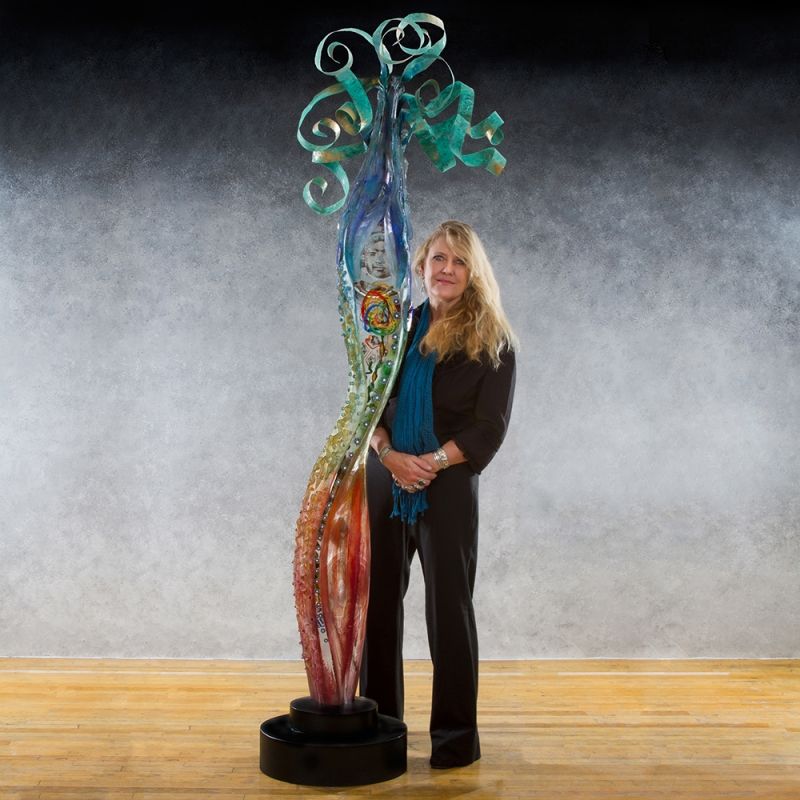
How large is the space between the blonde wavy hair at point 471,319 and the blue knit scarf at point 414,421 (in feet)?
0.16

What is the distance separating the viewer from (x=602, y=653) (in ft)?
14.8

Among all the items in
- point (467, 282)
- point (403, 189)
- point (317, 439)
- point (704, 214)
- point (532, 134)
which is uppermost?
point (532, 134)

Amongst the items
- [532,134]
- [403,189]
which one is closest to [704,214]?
[532,134]

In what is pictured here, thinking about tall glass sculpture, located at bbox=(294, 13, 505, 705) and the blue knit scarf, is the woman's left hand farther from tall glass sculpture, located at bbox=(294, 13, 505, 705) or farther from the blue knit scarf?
tall glass sculpture, located at bbox=(294, 13, 505, 705)

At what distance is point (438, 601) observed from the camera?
287cm

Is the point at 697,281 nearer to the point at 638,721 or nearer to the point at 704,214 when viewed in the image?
the point at 704,214

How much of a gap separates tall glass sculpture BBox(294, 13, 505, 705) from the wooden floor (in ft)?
1.32

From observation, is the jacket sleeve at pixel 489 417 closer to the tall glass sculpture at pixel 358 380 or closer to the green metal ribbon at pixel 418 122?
the tall glass sculpture at pixel 358 380

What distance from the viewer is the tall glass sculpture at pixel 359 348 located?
2787 mm

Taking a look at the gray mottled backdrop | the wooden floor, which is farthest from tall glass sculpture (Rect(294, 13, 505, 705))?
the gray mottled backdrop

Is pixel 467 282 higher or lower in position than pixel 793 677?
higher

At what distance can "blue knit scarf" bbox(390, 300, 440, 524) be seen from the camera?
9.67 ft

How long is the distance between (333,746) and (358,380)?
93 centimetres

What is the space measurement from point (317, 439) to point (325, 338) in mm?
426
